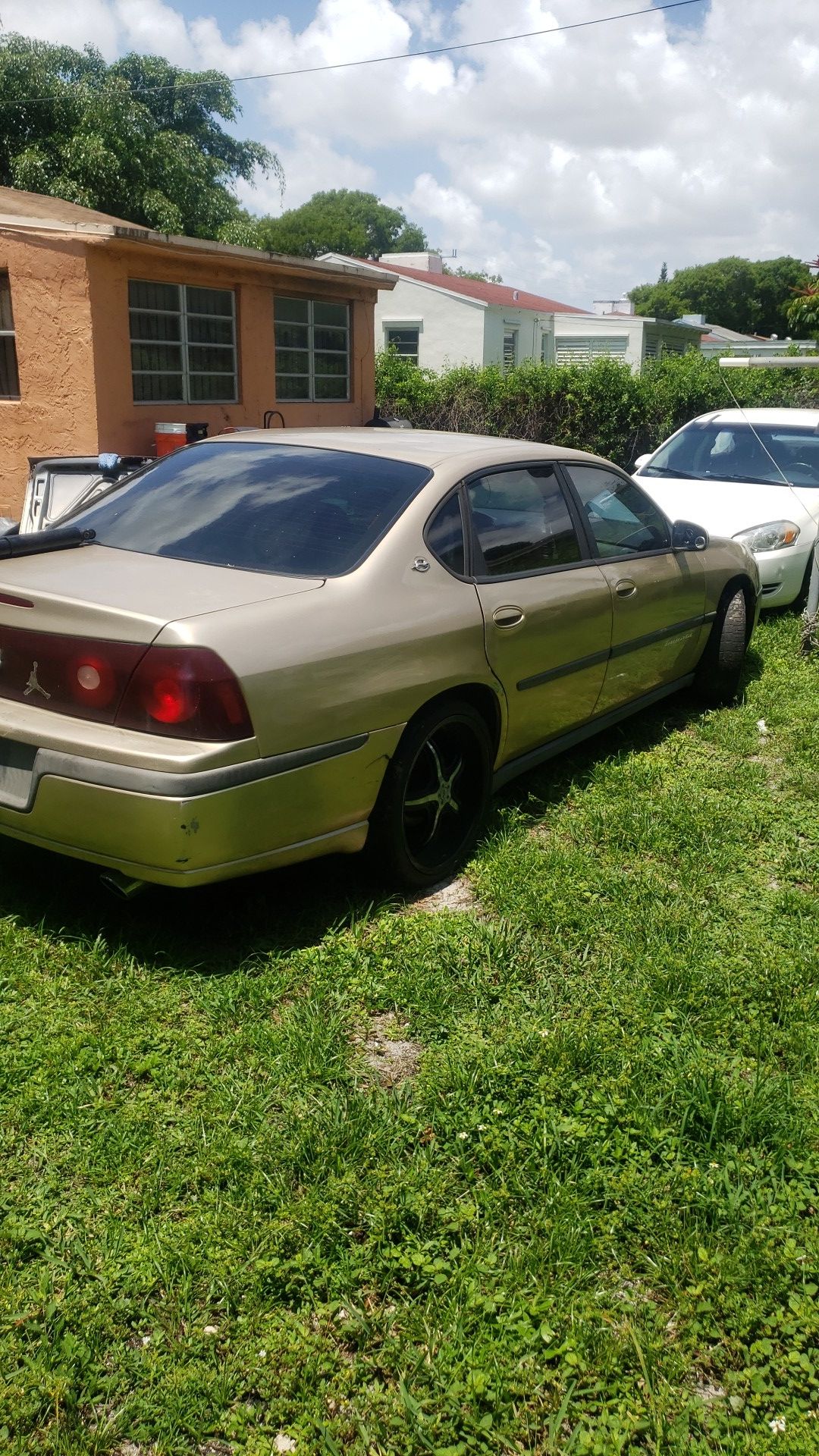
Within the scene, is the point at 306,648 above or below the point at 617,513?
below

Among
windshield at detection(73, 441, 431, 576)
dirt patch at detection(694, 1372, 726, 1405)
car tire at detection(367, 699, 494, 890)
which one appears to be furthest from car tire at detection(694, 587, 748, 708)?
dirt patch at detection(694, 1372, 726, 1405)

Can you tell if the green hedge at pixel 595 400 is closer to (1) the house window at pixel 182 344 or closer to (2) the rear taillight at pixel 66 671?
(1) the house window at pixel 182 344

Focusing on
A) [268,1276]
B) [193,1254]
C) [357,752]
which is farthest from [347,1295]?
[357,752]

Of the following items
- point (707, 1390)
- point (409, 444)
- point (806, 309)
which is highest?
point (806, 309)

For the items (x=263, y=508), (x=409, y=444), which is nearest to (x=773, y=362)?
(x=409, y=444)

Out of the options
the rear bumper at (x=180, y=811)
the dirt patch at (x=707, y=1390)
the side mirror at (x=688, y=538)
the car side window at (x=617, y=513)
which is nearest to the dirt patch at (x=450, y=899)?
the rear bumper at (x=180, y=811)

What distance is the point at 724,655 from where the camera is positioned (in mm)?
6258

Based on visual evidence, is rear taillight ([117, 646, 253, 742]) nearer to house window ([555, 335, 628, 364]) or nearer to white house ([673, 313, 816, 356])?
white house ([673, 313, 816, 356])

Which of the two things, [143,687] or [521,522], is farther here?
[521,522]

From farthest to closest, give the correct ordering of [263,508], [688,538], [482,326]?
[482,326] < [688,538] < [263,508]

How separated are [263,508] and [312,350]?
13.0 metres

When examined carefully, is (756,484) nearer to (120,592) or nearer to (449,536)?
(449,536)

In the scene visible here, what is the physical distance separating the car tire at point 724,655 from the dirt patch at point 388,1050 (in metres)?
3.56

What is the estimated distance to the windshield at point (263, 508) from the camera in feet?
12.3
